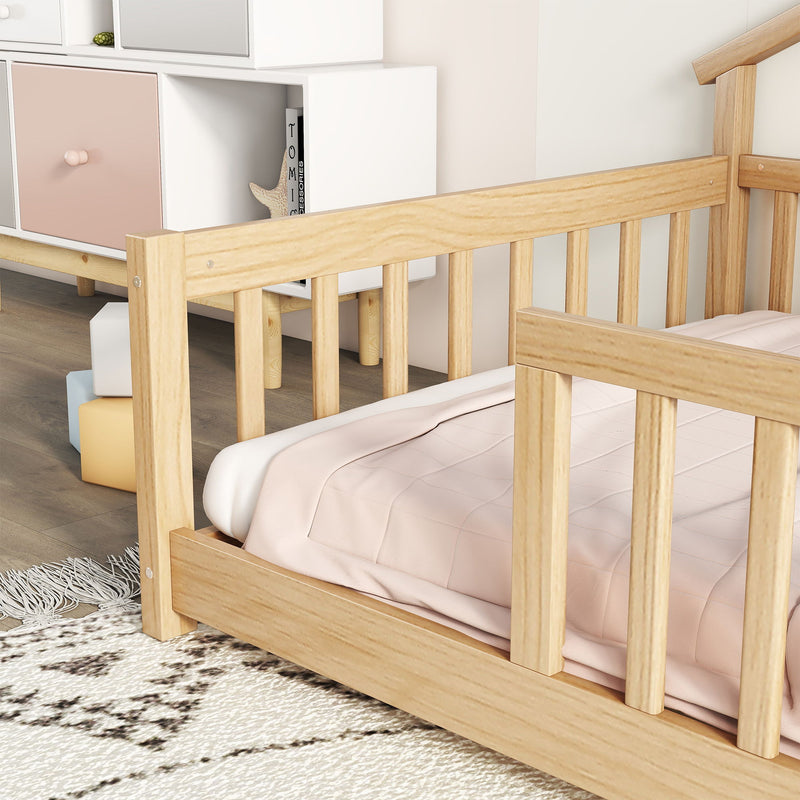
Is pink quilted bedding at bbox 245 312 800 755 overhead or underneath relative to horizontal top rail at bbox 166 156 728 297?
underneath

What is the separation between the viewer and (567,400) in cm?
91

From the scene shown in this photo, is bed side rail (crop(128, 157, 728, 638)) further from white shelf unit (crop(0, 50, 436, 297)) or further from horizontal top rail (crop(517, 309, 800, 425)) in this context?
white shelf unit (crop(0, 50, 436, 297))

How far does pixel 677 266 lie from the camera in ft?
5.83

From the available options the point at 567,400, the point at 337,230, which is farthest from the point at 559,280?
the point at 567,400

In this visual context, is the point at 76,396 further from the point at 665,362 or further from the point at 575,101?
the point at 665,362

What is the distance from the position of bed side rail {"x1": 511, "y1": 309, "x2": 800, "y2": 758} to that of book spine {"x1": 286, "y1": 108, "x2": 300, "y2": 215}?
1301mm

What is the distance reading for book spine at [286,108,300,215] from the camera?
84.4 inches

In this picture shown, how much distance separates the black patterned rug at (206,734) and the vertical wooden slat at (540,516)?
0.52ft

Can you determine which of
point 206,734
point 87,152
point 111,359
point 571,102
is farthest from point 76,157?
point 206,734

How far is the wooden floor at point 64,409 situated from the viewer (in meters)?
1.58

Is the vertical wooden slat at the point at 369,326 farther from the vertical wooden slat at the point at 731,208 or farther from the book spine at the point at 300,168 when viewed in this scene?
the vertical wooden slat at the point at 731,208

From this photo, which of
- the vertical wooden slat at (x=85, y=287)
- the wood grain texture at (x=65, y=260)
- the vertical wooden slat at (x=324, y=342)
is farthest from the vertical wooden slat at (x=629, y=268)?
the vertical wooden slat at (x=85, y=287)

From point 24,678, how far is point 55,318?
163 centimetres

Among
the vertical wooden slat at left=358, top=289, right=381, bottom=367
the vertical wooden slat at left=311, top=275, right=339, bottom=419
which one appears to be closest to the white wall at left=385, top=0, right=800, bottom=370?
the vertical wooden slat at left=358, top=289, right=381, bottom=367
